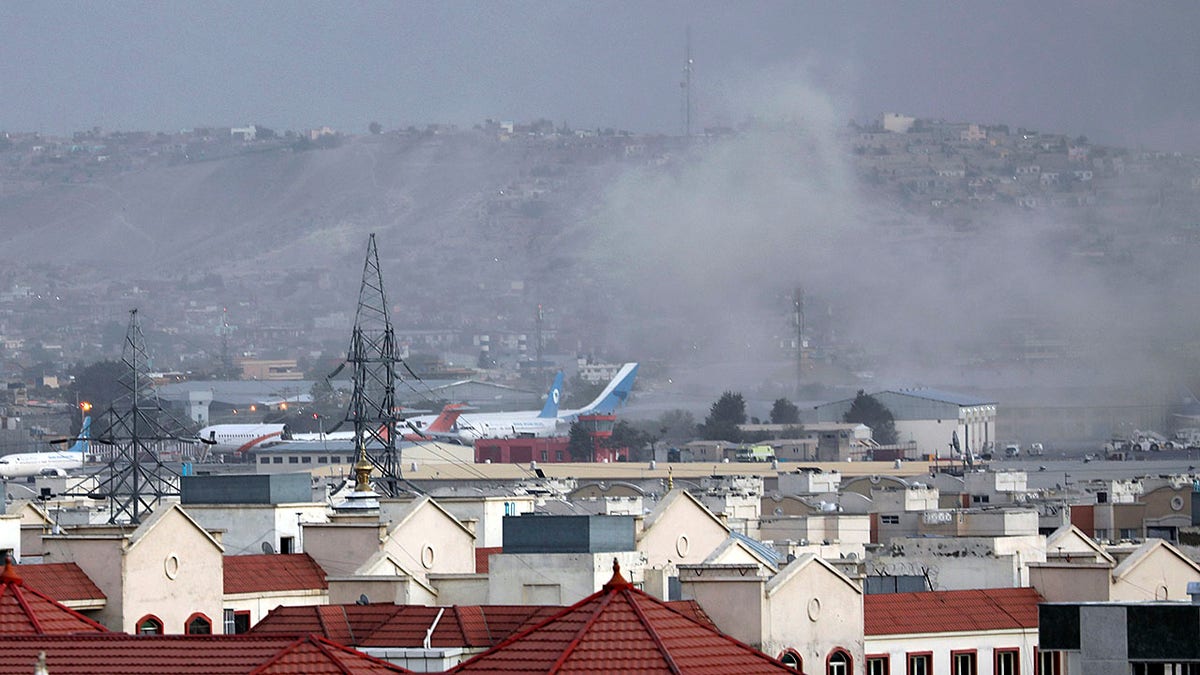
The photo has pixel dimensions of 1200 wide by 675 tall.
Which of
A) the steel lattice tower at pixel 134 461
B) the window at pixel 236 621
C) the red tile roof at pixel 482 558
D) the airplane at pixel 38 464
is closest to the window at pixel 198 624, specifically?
the window at pixel 236 621

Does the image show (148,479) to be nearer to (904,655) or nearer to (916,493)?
(916,493)

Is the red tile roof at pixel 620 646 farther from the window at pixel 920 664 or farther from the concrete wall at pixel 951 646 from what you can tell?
the window at pixel 920 664

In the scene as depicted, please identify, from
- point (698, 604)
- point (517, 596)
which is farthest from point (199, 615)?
point (698, 604)

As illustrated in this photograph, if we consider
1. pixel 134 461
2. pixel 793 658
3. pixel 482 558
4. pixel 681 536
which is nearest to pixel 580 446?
pixel 134 461

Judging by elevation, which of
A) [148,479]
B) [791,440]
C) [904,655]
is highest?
[791,440]

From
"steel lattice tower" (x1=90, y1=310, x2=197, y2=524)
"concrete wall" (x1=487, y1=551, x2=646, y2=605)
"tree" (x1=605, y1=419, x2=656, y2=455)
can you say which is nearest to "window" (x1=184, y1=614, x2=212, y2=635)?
"concrete wall" (x1=487, y1=551, x2=646, y2=605)

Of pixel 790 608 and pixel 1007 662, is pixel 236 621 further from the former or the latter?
pixel 1007 662
